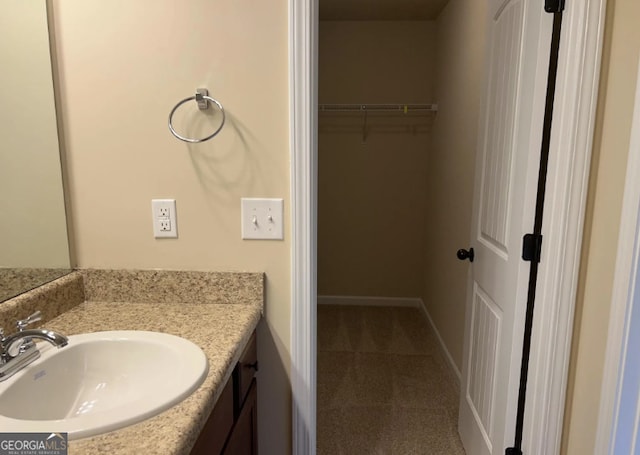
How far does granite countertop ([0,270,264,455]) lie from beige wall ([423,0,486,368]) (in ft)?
5.11

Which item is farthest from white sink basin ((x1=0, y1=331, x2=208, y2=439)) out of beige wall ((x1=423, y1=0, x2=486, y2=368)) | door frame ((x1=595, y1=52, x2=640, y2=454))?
beige wall ((x1=423, y1=0, x2=486, y2=368))

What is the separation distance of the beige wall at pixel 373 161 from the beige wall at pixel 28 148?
2.53m

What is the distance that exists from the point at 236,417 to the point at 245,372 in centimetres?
12

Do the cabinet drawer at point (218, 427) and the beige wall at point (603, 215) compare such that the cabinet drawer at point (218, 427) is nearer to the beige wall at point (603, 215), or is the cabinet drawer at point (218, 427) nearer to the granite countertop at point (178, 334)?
the granite countertop at point (178, 334)

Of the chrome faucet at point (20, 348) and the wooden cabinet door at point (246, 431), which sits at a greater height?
the chrome faucet at point (20, 348)

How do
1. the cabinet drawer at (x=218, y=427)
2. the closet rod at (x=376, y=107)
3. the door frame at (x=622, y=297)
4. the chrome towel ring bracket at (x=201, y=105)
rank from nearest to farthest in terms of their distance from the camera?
the cabinet drawer at (x=218, y=427) < the door frame at (x=622, y=297) < the chrome towel ring bracket at (x=201, y=105) < the closet rod at (x=376, y=107)

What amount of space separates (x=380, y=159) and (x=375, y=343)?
5.17 feet

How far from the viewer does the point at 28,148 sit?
1181 mm

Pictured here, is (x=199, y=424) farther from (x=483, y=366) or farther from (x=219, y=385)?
(x=483, y=366)

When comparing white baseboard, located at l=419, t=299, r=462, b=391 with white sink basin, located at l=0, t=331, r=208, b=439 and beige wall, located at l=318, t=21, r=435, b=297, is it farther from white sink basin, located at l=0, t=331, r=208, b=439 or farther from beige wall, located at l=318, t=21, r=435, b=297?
white sink basin, located at l=0, t=331, r=208, b=439

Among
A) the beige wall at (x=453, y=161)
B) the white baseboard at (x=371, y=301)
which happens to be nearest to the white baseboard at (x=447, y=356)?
the beige wall at (x=453, y=161)

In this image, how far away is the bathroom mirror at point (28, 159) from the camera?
3.63 feet

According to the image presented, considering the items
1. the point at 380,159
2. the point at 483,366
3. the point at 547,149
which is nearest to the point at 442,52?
the point at 380,159

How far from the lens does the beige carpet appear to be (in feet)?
6.54
